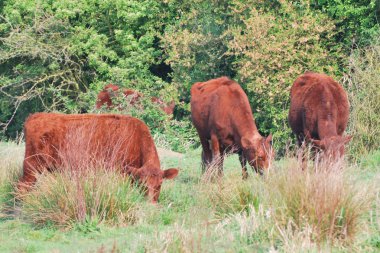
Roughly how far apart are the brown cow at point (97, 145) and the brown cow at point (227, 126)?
1488 millimetres

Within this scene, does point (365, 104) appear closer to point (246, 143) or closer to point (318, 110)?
point (318, 110)

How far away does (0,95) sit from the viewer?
28.5m

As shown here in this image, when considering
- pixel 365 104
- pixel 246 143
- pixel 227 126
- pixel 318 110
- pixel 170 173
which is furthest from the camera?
pixel 365 104

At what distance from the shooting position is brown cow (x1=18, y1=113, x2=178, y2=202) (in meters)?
11.9

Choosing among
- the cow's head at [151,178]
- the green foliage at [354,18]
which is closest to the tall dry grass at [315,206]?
the cow's head at [151,178]

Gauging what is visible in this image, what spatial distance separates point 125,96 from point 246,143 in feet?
31.1

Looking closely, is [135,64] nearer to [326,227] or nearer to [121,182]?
[121,182]

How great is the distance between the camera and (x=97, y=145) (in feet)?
40.0

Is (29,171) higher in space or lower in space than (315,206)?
lower

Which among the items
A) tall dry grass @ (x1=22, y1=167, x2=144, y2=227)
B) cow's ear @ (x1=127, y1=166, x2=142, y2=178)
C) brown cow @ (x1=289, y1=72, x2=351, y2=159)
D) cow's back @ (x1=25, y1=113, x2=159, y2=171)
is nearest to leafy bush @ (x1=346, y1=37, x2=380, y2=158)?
brown cow @ (x1=289, y1=72, x2=351, y2=159)

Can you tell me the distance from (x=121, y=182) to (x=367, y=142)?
8.51 m

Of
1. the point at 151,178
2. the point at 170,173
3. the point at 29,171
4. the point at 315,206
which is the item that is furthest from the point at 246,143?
the point at 315,206

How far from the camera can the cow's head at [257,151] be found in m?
13.4

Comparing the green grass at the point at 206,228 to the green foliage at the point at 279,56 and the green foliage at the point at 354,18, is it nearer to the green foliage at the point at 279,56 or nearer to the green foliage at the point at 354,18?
the green foliage at the point at 279,56
